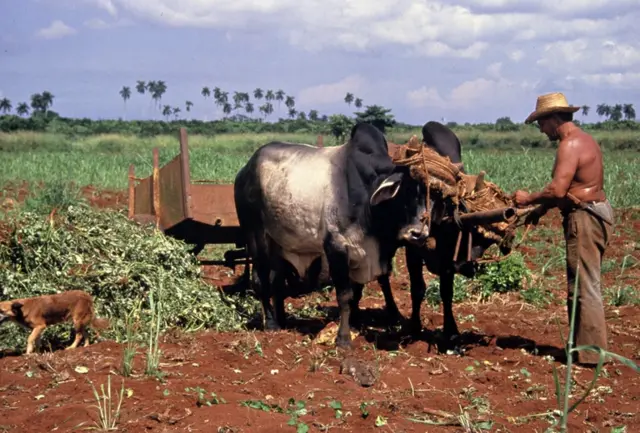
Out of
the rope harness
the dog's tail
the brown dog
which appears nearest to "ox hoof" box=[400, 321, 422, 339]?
the rope harness

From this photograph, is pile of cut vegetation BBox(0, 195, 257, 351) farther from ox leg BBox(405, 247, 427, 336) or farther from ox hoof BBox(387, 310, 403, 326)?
ox leg BBox(405, 247, 427, 336)

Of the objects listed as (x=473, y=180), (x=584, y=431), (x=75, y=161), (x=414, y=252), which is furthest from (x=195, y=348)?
(x=75, y=161)

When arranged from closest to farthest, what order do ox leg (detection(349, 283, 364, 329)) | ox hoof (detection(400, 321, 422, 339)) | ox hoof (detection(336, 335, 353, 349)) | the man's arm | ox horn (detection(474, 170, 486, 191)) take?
1. the man's arm
2. ox horn (detection(474, 170, 486, 191))
3. ox hoof (detection(336, 335, 353, 349))
4. ox hoof (detection(400, 321, 422, 339))
5. ox leg (detection(349, 283, 364, 329))

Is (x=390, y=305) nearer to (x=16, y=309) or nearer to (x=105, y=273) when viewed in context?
(x=105, y=273)

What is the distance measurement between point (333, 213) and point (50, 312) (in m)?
2.45

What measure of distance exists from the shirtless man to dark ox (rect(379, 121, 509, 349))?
586 millimetres

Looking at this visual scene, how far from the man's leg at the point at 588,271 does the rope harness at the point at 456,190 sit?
398 mm

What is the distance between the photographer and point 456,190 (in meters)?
6.65

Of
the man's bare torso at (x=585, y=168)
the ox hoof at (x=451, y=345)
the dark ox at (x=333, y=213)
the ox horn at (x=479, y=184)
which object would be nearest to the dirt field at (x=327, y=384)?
the ox hoof at (x=451, y=345)

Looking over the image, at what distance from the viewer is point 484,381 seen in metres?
6.22

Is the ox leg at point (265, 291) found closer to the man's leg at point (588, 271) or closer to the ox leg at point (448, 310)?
the ox leg at point (448, 310)

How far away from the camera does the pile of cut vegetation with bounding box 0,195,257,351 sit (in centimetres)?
736

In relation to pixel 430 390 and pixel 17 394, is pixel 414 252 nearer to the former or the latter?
pixel 430 390

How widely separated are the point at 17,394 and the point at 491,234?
12.0ft
